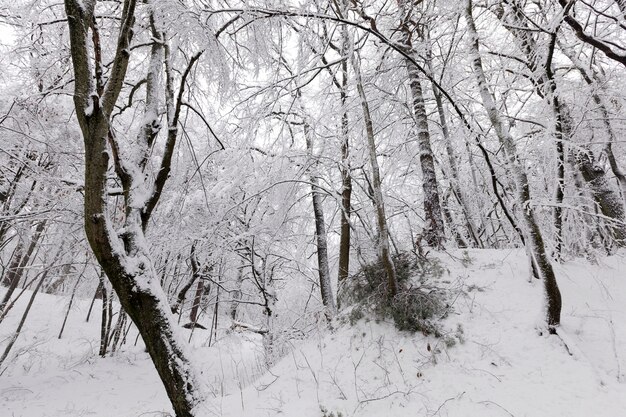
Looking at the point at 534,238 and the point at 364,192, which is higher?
the point at 364,192

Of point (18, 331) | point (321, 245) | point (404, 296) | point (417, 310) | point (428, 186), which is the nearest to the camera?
point (417, 310)

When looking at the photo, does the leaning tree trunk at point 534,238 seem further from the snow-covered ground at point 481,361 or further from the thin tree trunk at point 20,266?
the thin tree trunk at point 20,266

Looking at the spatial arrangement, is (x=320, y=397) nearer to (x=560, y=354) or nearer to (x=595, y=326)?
(x=560, y=354)

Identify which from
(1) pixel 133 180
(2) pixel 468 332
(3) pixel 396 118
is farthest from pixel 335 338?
(3) pixel 396 118

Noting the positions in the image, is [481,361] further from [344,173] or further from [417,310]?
[344,173]

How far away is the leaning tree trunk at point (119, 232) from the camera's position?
3.06m

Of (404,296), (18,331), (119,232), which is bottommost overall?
(18,331)

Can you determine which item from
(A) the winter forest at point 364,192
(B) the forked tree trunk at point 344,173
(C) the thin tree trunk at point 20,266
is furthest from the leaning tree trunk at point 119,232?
(C) the thin tree trunk at point 20,266

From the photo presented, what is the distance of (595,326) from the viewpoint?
3.14 m

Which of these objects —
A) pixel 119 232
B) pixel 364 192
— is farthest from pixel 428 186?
pixel 119 232

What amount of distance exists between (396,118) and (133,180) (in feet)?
14.8

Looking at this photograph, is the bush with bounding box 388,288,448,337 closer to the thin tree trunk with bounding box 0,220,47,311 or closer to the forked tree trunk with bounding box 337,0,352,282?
the forked tree trunk with bounding box 337,0,352,282

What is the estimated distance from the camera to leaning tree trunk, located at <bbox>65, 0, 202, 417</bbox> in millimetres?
3064

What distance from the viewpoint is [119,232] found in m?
3.51
